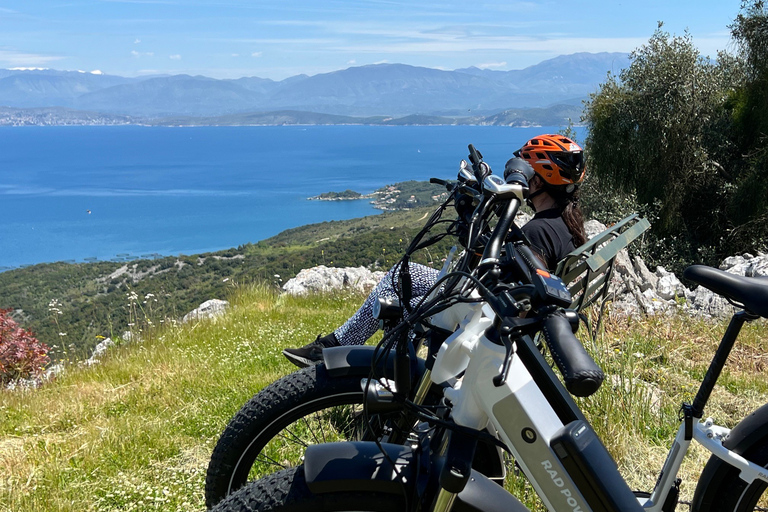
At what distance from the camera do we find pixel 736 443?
2092 mm

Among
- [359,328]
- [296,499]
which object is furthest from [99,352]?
[296,499]

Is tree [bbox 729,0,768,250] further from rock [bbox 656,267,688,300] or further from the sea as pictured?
the sea

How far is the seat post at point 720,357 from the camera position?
6.70ft

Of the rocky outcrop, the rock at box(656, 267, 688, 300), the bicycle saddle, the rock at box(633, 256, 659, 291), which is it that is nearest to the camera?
the bicycle saddle

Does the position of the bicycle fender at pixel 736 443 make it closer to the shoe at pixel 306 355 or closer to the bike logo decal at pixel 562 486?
the bike logo decal at pixel 562 486

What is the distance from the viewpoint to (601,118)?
2050cm

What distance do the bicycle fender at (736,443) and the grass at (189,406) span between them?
813 mm

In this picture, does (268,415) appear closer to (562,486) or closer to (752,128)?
(562,486)

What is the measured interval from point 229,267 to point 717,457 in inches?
1413

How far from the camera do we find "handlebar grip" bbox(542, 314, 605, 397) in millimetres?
1232

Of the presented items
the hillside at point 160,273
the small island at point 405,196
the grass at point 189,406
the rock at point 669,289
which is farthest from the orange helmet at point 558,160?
the small island at point 405,196

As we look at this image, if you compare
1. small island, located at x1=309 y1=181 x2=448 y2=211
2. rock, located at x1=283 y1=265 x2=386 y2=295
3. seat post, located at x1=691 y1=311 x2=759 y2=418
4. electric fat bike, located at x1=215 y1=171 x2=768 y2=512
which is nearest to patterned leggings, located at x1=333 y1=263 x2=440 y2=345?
seat post, located at x1=691 y1=311 x2=759 y2=418

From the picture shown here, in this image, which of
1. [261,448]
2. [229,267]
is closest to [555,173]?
[261,448]

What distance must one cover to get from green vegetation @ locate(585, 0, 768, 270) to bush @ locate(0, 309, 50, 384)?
15952mm
